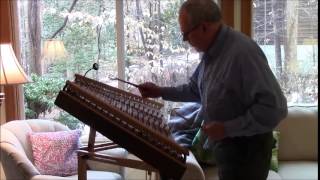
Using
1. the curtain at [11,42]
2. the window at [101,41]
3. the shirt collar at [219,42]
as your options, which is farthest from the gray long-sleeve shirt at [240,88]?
the curtain at [11,42]

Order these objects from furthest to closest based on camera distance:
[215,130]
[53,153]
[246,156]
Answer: [53,153], [246,156], [215,130]

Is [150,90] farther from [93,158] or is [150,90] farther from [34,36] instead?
[34,36]

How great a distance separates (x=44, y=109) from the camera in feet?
13.2

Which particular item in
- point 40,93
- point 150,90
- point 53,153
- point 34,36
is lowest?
point 53,153

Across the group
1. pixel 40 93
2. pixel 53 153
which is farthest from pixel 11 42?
pixel 53 153

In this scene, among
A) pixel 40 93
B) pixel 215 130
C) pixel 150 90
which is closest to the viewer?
pixel 215 130

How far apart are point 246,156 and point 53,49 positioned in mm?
2569

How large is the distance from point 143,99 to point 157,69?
1.79m

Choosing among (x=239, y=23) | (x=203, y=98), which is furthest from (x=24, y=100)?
(x=203, y=98)

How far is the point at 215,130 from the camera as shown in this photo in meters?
1.72

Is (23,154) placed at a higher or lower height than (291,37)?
lower

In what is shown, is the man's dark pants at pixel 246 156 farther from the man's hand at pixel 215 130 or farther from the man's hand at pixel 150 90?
the man's hand at pixel 150 90

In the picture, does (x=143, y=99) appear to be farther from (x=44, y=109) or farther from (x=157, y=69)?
(x=44, y=109)

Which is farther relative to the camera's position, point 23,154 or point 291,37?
point 291,37
